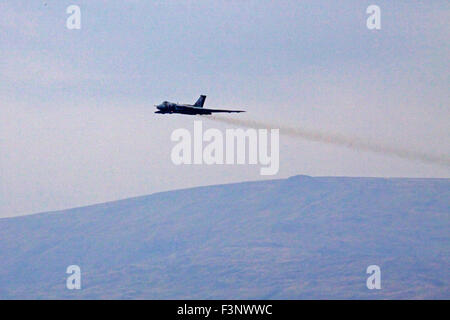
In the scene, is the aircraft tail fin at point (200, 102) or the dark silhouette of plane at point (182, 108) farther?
the aircraft tail fin at point (200, 102)

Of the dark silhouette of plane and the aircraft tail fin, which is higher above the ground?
the aircraft tail fin

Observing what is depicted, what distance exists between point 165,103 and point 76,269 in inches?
789

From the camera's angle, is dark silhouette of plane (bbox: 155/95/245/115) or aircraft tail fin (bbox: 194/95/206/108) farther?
aircraft tail fin (bbox: 194/95/206/108)

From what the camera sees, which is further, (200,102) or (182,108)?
(200,102)

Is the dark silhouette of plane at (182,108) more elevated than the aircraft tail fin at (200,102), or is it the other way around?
the aircraft tail fin at (200,102)
